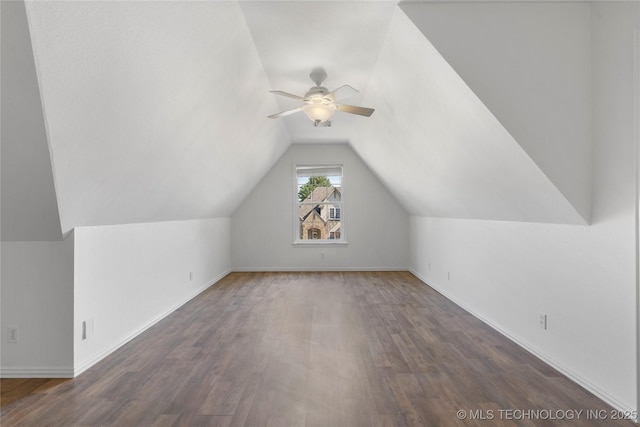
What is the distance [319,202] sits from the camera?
7227 mm

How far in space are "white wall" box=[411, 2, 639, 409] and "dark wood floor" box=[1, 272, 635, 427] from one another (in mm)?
194

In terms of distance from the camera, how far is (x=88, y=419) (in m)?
2.02

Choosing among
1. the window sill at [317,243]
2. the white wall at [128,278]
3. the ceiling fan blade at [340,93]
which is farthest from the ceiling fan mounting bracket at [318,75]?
the window sill at [317,243]

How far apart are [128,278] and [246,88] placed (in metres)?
2.21

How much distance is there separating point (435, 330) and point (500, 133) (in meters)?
2.03

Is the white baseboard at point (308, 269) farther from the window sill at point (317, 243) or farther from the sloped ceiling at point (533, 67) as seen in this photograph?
the sloped ceiling at point (533, 67)

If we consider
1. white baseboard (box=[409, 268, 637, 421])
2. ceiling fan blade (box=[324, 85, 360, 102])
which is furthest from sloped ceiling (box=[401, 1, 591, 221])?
white baseboard (box=[409, 268, 637, 421])

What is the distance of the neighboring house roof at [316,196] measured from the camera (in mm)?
7281

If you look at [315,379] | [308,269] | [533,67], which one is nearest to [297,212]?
[308,269]

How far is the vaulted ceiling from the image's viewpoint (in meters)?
1.78

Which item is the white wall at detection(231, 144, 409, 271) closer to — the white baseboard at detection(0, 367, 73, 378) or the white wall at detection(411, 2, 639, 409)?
the white wall at detection(411, 2, 639, 409)

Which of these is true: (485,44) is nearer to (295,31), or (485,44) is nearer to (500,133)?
(500,133)

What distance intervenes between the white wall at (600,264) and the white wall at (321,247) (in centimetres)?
384

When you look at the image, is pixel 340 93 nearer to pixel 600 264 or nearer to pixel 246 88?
pixel 246 88
